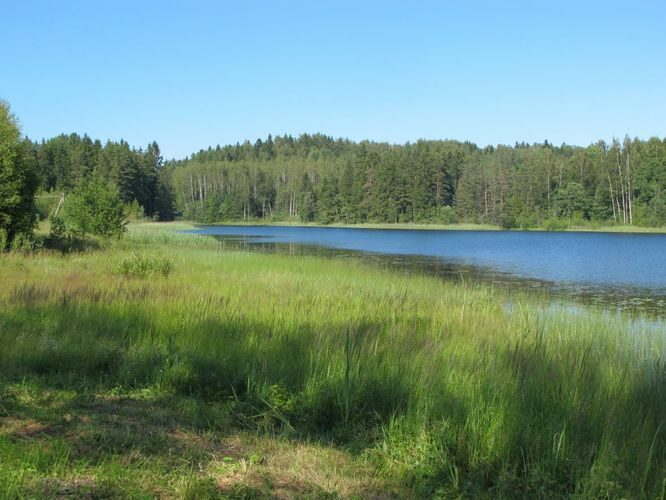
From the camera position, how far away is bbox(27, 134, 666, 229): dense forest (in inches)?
3848

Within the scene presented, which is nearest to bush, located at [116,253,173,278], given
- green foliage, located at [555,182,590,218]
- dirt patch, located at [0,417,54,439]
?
dirt patch, located at [0,417,54,439]

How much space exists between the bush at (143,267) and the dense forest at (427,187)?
67541 mm

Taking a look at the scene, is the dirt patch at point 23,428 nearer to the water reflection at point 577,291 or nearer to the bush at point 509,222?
the water reflection at point 577,291

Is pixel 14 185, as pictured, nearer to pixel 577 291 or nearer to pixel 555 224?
pixel 577 291

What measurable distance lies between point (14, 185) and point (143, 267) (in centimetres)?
764

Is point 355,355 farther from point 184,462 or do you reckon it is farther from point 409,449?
point 184,462

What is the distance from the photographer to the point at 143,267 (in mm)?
17422

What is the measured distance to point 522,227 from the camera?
103 meters

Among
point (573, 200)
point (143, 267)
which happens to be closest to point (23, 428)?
point (143, 267)

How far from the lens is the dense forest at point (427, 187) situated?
9775 centimetres

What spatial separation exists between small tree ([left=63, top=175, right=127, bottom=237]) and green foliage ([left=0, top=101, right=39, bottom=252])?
8.38 metres

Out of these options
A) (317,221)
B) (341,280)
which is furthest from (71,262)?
(317,221)

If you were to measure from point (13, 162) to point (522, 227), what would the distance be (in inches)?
3734

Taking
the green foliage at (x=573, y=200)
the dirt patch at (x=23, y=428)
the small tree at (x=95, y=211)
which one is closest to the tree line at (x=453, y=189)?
the green foliage at (x=573, y=200)
